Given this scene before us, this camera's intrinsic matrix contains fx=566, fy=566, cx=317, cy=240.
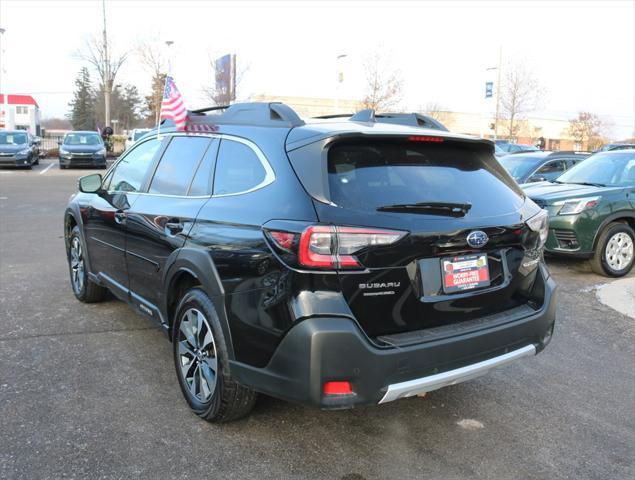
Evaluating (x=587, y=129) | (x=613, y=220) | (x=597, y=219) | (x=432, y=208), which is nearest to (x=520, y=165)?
(x=613, y=220)

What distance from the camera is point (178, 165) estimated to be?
392 cm

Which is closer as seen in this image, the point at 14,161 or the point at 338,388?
the point at 338,388

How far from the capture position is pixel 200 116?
4047 mm

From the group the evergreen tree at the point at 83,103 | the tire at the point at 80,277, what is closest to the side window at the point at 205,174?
the tire at the point at 80,277

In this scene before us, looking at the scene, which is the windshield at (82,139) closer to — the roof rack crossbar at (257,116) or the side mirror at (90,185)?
the side mirror at (90,185)

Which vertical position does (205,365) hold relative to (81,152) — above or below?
below

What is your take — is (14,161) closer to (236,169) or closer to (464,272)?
(236,169)

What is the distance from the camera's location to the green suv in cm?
709

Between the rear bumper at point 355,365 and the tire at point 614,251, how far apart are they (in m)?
4.99

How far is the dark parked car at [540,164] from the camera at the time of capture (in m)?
11.2

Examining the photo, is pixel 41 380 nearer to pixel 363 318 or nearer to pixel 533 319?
pixel 363 318

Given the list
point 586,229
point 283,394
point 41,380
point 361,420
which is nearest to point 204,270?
point 283,394

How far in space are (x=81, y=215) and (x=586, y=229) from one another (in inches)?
230

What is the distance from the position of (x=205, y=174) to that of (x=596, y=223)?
5503 millimetres
